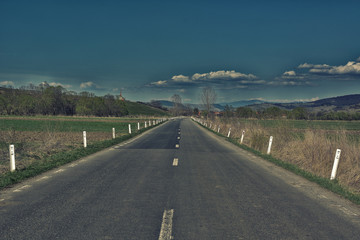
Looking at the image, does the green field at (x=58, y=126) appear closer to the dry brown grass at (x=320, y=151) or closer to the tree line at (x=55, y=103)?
the dry brown grass at (x=320, y=151)

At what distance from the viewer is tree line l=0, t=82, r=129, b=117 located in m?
109

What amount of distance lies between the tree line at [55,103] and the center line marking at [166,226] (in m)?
119

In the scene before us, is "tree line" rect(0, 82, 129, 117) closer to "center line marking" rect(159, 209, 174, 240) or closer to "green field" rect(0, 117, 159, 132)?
"green field" rect(0, 117, 159, 132)

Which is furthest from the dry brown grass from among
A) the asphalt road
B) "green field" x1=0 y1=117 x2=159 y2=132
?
"green field" x1=0 y1=117 x2=159 y2=132

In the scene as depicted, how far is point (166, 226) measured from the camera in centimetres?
433

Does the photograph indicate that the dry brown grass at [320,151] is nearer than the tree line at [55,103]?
Yes

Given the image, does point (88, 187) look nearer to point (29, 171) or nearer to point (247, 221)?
point (29, 171)

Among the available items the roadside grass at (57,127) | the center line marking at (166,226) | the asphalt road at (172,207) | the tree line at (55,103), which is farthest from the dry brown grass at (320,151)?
the tree line at (55,103)

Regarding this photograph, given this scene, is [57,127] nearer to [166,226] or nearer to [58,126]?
[58,126]

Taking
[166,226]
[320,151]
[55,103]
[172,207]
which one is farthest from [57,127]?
[55,103]

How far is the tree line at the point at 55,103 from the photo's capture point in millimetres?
108688

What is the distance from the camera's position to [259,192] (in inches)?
260

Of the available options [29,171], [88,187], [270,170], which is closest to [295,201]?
[270,170]

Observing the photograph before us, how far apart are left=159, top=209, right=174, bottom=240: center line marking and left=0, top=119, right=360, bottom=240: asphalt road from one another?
0.02 m
